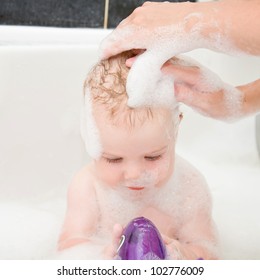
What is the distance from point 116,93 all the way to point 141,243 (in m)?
0.32

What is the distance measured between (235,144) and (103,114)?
931mm

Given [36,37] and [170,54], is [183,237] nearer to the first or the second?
[170,54]

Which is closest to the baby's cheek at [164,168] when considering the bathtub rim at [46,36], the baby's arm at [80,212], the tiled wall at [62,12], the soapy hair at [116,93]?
the soapy hair at [116,93]

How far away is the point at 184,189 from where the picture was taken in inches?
60.2

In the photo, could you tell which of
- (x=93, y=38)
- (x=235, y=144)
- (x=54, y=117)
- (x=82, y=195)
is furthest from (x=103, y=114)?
(x=235, y=144)

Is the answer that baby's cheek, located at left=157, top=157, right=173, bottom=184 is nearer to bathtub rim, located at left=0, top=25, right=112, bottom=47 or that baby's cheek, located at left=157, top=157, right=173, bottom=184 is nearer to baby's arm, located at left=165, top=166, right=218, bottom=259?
baby's arm, located at left=165, top=166, right=218, bottom=259

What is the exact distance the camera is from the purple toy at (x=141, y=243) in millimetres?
1130

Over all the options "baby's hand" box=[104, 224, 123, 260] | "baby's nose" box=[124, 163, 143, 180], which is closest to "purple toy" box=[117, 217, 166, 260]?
"baby's hand" box=[104, 224, 123, 260]

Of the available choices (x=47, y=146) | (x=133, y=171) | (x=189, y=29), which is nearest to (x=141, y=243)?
(x=133, y=171)

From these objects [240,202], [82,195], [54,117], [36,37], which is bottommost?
[240,202]

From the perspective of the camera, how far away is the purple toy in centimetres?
113

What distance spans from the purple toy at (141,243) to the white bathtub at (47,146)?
0.52 meters

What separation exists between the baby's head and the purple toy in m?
0.14

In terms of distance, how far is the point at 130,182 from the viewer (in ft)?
4.28
